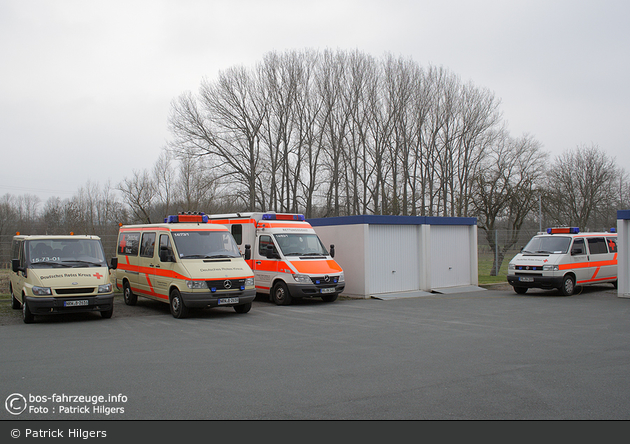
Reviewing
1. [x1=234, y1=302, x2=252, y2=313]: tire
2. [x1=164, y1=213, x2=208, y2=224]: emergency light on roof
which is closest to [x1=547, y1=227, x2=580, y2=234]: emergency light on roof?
[x1=234, y1=302, x2=252, y2=313]: tire

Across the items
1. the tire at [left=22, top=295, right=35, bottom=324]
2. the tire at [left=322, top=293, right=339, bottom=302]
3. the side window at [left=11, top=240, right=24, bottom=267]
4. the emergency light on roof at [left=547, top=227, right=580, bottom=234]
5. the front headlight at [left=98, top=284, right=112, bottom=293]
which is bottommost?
the tire at [left=322, top=293, right=339, bottom=302]

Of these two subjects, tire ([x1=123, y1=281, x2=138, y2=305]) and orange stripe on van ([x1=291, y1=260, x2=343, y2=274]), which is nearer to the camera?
orange stripe on van ([x1=291, y1=260, x2=343, y2=274])

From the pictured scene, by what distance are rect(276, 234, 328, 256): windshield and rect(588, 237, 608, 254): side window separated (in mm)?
10274

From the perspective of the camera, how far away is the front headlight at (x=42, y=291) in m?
11.4

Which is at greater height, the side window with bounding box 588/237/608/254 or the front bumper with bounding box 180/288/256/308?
the side window with bounding box 588/237/608/254

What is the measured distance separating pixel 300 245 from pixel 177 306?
4.75 metres

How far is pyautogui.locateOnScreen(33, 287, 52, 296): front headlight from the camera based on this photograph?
11375 millimetres

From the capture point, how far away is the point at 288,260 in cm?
1536

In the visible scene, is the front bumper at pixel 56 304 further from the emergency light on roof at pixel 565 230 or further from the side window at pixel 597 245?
the side window at pixel 597 245

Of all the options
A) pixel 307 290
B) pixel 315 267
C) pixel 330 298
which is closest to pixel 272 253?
pixel 315 267

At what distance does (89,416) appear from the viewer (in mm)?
5133

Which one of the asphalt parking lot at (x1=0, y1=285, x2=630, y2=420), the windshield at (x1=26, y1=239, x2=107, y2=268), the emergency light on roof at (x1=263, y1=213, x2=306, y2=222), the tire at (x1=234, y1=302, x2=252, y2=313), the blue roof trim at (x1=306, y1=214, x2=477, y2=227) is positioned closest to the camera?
the asphalt parking lot at (x1=0, y1=285, x2=630, y2=420)

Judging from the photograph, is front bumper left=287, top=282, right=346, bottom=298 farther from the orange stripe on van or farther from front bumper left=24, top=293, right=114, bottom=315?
front bumper left=24, top=293, right=114, bottom=315

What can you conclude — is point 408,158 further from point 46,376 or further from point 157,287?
point 46,376
